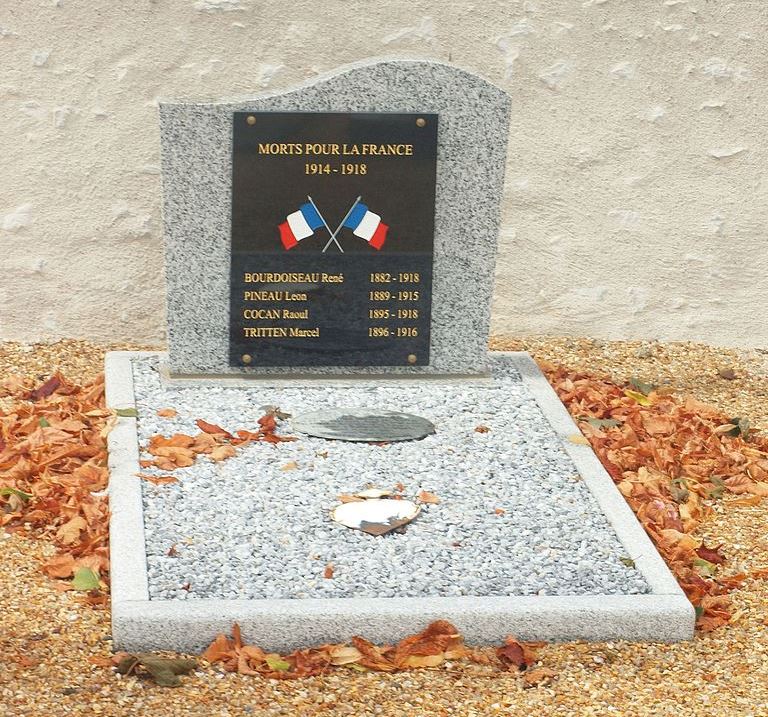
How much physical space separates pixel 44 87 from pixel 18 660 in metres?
3.25

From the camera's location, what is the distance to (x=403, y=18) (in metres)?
5.78

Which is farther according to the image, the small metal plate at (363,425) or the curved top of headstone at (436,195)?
the curved top of headstone at (436,195)

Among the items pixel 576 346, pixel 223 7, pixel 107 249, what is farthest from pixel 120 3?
pixel 576 346

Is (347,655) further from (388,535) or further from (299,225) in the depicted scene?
(299,225)

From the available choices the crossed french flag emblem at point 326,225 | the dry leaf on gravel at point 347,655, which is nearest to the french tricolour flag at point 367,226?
the crossed french flag emblem at point 326,225

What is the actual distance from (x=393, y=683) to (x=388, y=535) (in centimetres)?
66

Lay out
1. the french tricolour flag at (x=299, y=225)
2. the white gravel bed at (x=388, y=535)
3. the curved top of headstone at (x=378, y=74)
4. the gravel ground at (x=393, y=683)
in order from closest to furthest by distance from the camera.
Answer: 1. the gravel ground at (x=393, y=683)
2. the white gravel bed at (x=388, y=535)
3. the curved top of headstone at (x=378, y=74)
4. the french tricolour flag at (x=299, y=225)

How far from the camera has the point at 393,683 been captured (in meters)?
3.25

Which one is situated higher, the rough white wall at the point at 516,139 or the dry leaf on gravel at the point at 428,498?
the rough white wall at the point at 516,139

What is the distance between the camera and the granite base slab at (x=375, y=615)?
332 cm

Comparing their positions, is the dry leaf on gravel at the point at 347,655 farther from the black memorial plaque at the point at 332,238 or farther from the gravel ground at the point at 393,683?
the black memorial plaque at the point at 332,238

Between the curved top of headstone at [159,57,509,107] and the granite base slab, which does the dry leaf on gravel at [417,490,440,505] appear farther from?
the curved top of headstone at [159,57,509,107]

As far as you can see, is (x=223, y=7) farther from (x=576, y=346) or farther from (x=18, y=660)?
(x=18, y=660)

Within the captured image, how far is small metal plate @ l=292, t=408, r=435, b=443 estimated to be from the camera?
15.0ft
